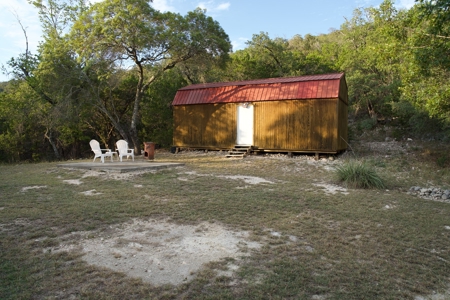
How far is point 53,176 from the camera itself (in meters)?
8.09

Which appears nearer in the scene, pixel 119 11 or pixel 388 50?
pixel 388 50

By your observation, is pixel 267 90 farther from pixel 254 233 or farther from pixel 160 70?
pixel 254 233


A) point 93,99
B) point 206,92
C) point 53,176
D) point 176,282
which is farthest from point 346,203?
point 93,99

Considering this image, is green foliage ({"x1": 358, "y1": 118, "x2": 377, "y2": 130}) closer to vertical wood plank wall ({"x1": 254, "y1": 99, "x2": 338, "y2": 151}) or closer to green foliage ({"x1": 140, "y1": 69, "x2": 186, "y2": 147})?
vertical wood plank wall ({"x1": 254, "y1": 99, "x2": 338, "y2": 151})

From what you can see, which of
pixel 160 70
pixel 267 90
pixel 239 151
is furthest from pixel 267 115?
pixel 160 70

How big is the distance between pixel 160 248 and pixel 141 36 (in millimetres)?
10689

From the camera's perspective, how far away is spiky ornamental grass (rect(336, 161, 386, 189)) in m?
7.25

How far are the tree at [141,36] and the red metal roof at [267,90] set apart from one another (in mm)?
1601

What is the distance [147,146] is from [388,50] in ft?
27.5

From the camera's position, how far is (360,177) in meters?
7.30

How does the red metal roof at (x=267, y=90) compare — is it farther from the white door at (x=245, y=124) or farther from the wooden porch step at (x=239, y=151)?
the wooden porch step at (x=239, y=151)

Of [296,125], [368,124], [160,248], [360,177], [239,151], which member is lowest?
[160,248]

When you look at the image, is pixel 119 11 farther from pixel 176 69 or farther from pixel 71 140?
pixel 71 140

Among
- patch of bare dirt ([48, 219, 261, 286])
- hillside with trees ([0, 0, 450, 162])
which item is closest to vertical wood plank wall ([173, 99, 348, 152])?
hillside with trees ([0, 0, 450, 162])
